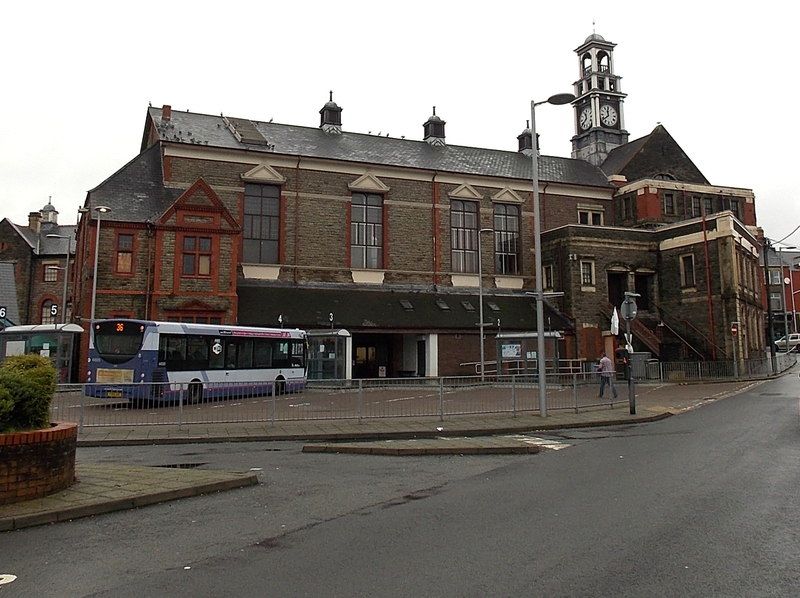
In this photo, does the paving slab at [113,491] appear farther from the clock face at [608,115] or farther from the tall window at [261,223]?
the clock face at [608,115]

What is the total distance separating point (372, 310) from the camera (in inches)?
1433

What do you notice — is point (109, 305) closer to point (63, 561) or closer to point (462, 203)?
point (462, 203)

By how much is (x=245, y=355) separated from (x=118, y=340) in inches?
190

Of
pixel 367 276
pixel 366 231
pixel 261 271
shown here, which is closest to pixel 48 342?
pixel 261 271

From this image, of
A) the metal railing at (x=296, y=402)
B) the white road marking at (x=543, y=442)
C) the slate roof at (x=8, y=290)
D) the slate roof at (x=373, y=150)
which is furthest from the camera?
the slate roof at (x=8, y=290)

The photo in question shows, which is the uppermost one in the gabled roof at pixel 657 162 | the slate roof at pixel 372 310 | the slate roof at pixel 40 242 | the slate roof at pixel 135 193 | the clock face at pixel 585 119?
the clock face at pixel 585 119

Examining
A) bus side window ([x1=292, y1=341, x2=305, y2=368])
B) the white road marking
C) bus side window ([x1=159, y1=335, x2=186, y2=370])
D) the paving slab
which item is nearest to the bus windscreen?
bus side window ([x1=159, y1=335, x2=186, y2=370])

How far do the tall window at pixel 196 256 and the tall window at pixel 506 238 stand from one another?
63.4 ft

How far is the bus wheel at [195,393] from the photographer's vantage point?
16203 mm

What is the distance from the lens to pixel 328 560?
558cm

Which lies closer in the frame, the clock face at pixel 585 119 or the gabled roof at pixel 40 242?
the clock face at pixel 585 119

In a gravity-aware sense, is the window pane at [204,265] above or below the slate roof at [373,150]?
below

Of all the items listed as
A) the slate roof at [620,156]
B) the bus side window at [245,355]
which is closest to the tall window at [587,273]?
the slate roof at [620,156]

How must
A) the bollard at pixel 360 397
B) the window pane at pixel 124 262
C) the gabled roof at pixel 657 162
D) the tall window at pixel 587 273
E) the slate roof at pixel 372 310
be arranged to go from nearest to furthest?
the bollard at pixel 360 397 < the window pane at pixel 124 262 < the slate roof at pixel 372 310 < the tall window at pixel 587 273 < the gabled roof at pixel 657 162
